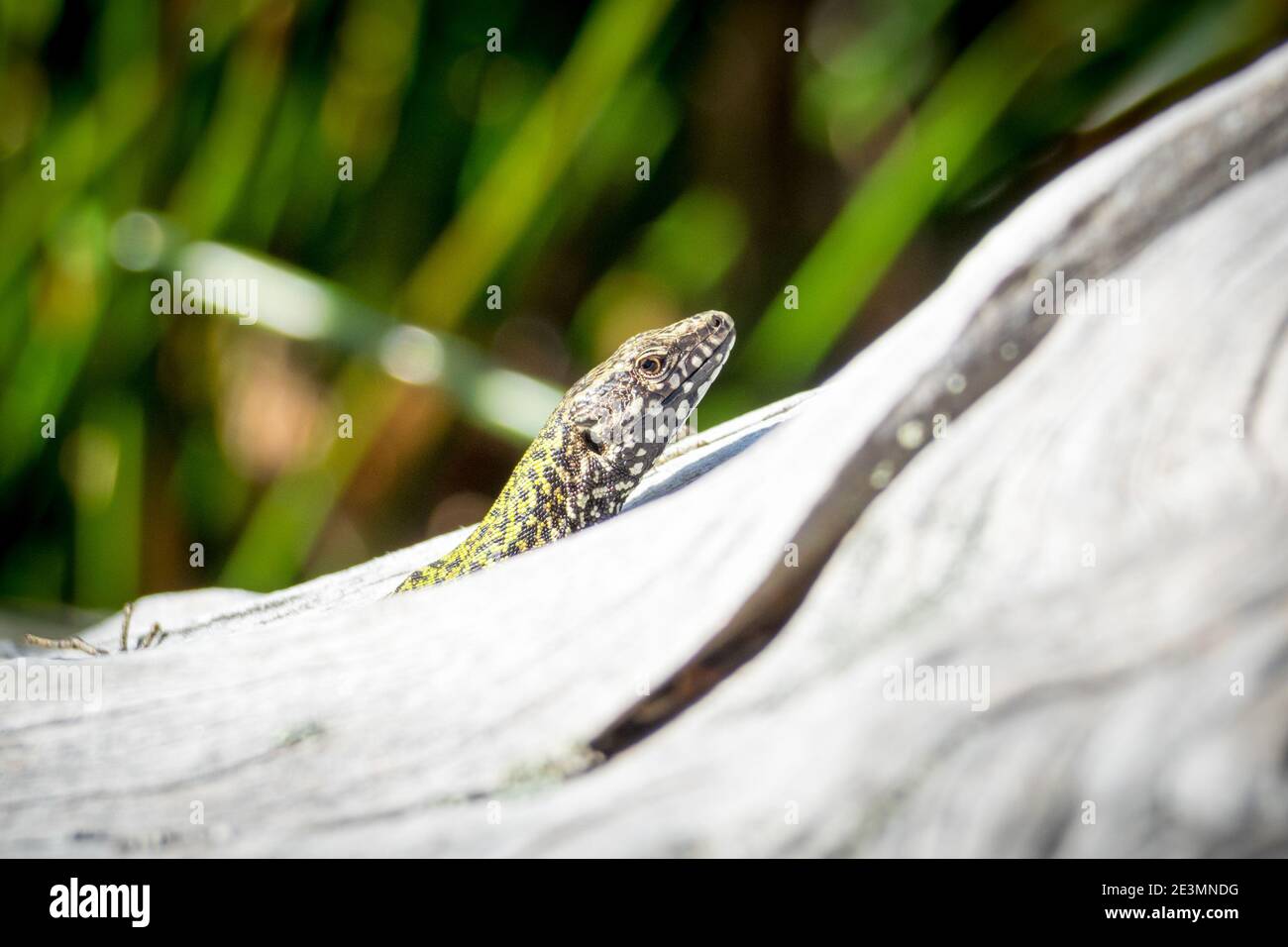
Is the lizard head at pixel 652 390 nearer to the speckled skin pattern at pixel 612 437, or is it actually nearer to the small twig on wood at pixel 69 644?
the speckled skin pattern at pixel 612 437

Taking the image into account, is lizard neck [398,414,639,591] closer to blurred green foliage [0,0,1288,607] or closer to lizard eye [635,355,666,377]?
lizard eye [635,355,666,377]

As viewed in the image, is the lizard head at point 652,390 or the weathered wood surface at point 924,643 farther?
the lizard head at point 652,390

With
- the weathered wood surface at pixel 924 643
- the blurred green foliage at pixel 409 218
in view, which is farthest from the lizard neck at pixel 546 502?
the blurred green foliage at pixel 409 218

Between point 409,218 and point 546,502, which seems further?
point 409,218

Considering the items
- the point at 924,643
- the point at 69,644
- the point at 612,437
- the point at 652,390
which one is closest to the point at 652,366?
the point at 652,390

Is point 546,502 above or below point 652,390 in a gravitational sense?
below

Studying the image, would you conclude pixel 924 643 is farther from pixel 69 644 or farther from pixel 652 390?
pixel 69 644
